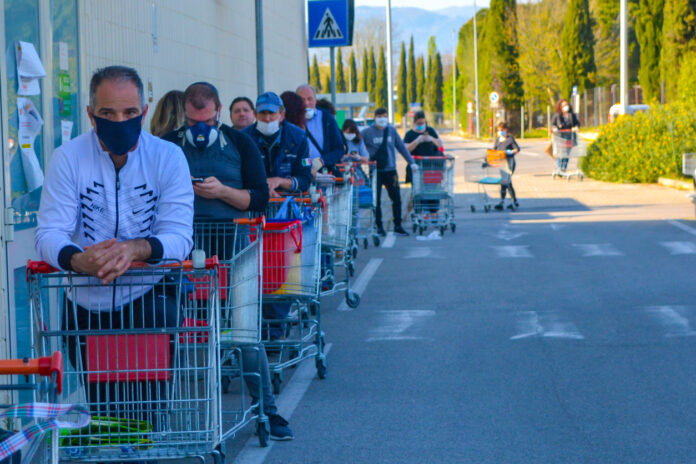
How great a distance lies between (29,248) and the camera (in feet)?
22.1

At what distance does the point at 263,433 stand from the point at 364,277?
23.1ft

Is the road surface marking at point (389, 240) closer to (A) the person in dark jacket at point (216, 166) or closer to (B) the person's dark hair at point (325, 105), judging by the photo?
(B) the person's dark hair at point (325, 105)

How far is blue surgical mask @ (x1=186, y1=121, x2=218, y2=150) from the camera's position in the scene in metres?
6.93

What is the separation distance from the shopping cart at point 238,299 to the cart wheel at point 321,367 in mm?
673

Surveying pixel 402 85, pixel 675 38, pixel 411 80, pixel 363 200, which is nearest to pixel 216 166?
pixel 363 200

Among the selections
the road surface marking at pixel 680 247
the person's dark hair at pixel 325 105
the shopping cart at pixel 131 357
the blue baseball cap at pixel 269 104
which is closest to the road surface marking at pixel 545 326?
the blue baseball cap at pixel 269 104

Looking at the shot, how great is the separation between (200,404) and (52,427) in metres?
2.31

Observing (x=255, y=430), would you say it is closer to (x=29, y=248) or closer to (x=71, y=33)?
(x=29, y=248)

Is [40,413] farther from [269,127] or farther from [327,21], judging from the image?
[327,21]

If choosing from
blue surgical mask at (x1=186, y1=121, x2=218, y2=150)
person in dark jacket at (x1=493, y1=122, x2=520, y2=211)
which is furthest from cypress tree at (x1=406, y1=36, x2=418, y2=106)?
blue surgical mask at (x1=186, y1=121, x2=218, y2=150)

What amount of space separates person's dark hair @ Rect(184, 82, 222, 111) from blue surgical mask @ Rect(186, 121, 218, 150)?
0.39 feet

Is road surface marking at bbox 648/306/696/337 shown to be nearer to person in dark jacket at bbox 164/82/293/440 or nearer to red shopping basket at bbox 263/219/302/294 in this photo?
red shopping basket at bbox 263/219/302/294

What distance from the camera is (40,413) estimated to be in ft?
8.98

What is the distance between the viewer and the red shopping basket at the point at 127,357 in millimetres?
4520
